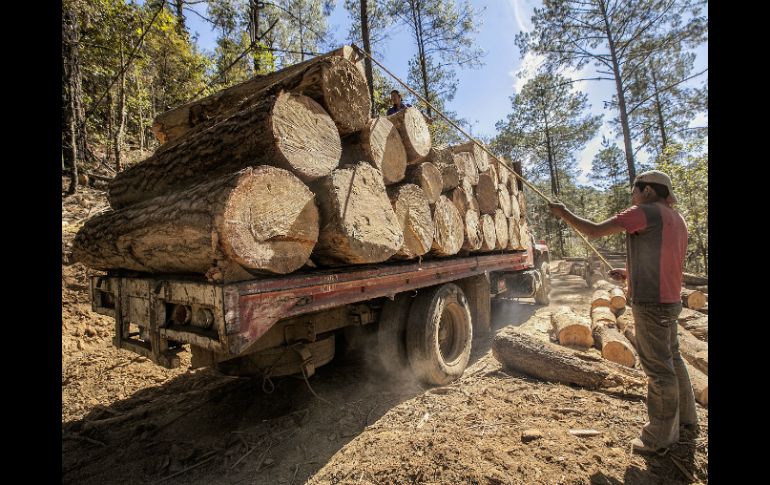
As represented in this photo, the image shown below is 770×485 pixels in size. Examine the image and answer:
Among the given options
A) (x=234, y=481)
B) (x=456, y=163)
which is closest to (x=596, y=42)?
(x=456, y=163)

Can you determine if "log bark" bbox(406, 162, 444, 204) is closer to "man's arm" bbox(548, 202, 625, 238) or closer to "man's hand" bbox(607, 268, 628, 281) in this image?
"man's arm" bbox(548, 202, 625, 238)

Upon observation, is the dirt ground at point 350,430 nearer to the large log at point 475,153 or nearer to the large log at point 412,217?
the large log at point 412,217

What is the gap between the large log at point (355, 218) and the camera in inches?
93.4

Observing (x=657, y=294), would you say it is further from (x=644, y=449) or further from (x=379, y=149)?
(x=379, y=149)

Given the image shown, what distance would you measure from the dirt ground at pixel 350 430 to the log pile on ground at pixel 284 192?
4.45ft

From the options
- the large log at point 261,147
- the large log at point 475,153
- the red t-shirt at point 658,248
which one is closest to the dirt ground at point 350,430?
the red t-shirt at point 658,248

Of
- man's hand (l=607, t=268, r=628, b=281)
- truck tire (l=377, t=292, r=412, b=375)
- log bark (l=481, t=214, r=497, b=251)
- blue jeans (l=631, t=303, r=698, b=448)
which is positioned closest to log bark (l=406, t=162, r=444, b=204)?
truck tire (l=377, t=292, r=412, b=375)

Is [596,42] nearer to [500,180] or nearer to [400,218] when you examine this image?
[500,180]

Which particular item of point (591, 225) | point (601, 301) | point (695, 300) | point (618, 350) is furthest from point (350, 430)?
point (695, 300)

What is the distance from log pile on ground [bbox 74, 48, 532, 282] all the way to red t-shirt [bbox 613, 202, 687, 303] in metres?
1.69

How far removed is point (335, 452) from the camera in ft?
8.25

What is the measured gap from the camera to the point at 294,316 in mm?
2592
